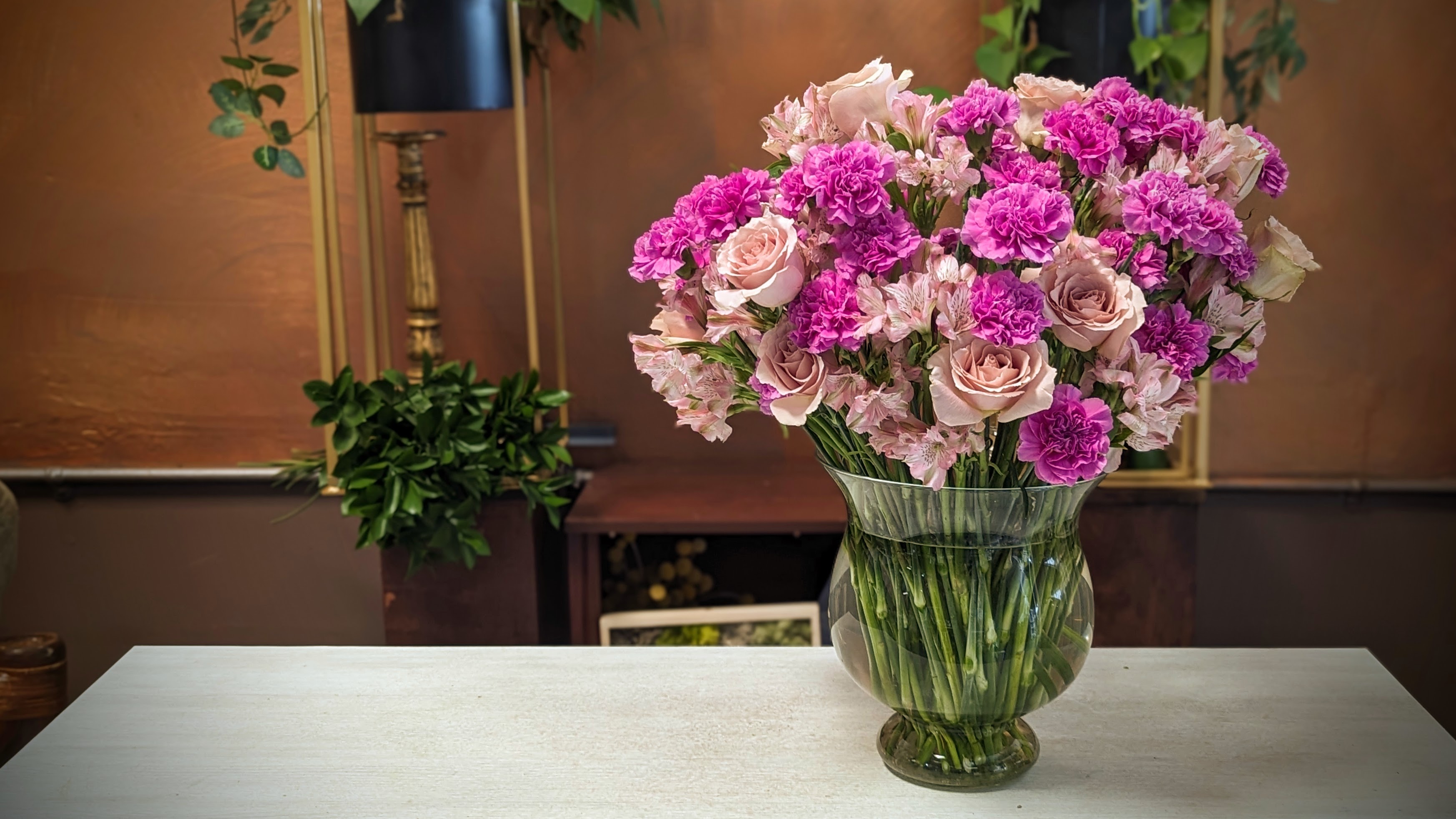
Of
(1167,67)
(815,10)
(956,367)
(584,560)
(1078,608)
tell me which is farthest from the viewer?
(815,10)

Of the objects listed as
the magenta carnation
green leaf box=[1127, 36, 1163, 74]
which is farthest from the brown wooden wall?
the magenta carnation

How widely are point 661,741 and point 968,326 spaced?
463 mm

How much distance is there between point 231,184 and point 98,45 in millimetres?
327

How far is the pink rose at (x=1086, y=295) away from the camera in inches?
29.1

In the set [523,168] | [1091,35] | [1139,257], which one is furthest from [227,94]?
[1139,257]

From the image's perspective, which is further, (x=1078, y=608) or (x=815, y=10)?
(x=815, y=10)

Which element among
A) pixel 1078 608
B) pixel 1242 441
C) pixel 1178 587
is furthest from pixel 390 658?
pixel 1242 441

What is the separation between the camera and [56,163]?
2166mm

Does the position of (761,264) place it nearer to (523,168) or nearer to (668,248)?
(668,248)

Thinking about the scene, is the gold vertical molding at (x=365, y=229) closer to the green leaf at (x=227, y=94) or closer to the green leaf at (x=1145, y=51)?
the green leaf at (x=227, y=94)

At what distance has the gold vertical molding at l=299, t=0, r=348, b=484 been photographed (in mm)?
1806

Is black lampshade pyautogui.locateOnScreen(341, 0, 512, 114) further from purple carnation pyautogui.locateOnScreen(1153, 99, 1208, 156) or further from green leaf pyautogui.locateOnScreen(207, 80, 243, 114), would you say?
purple carnation pyautogui.locateOnScreen(1153, 99, 1208, 156)

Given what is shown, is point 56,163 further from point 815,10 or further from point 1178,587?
point 1178,587

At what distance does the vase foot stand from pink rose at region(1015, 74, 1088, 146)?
17.2 inches
